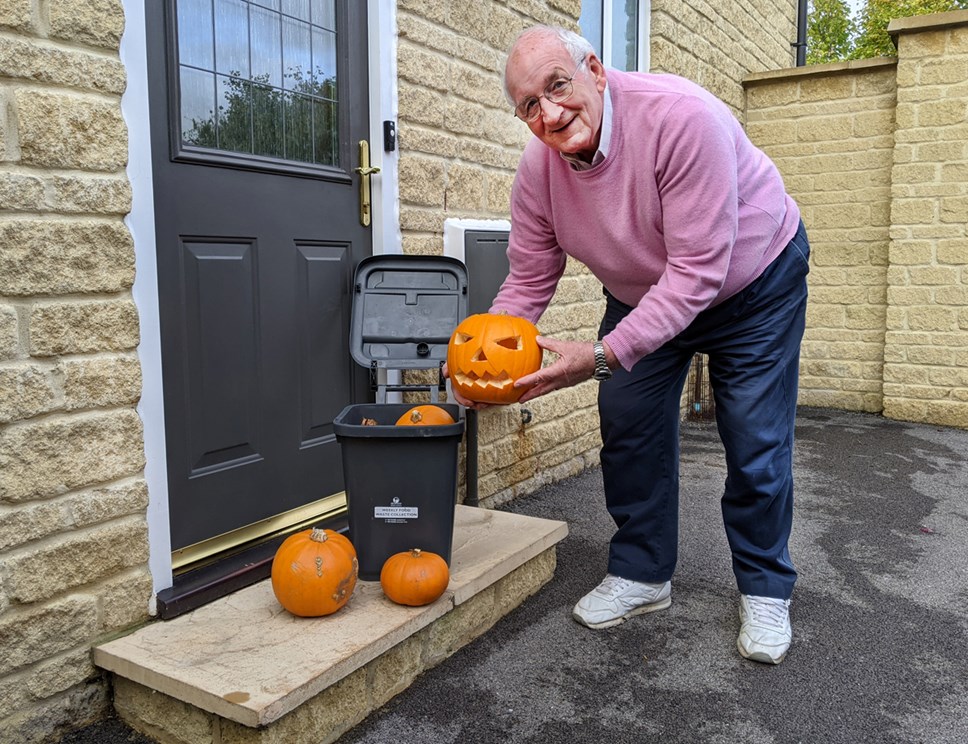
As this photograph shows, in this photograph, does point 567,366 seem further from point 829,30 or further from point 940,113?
point 829,30

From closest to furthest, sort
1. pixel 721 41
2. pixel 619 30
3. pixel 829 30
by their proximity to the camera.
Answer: pixel 619 30
pixel 721 41
pixel 829 30

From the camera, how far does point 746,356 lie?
8.26 ft

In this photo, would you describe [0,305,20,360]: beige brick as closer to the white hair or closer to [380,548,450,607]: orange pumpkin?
[380,548,450,607]: orange pumpkin

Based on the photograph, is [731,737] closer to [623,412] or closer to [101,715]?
[623,412]

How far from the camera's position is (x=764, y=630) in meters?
2.56

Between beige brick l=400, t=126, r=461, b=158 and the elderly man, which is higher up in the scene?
beige brick l=400, t=126, r=461, b=158

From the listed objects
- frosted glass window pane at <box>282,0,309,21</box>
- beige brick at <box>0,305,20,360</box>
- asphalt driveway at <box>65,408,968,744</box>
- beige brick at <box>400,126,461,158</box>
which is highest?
frosted glass window pane at <box>282,0,309,21</box>

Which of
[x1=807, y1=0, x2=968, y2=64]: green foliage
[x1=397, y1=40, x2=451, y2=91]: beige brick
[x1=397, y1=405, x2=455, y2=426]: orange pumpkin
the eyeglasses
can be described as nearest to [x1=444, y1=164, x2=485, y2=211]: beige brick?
[x1=397, y1=40, x2=451, y2=91]: beige brick

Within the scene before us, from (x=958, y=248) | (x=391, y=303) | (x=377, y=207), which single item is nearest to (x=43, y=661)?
(x=391, y=303)

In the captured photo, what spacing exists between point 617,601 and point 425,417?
88 centimetres

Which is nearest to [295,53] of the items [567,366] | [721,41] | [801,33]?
[567,366]

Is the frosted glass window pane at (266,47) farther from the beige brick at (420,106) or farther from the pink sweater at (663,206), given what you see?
the pink sweater at (663,206)

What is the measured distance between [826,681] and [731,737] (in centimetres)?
45

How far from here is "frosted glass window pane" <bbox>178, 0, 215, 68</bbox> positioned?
101 inches
